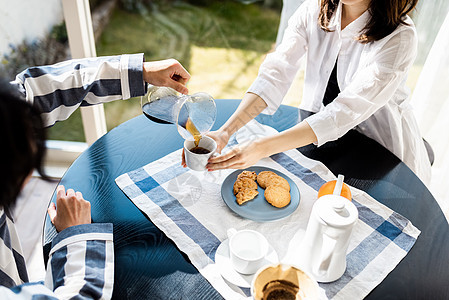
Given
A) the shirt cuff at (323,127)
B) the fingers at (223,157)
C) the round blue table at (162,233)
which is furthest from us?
the shirt cuff at (323,127)

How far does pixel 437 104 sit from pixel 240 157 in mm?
1345

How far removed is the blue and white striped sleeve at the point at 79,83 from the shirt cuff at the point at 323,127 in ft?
1.91

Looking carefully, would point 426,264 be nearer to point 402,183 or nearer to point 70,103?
point 402,183

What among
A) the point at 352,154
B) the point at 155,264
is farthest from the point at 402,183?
the point at 155,264

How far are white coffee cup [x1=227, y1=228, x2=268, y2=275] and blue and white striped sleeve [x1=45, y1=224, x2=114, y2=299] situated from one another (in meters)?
0.29

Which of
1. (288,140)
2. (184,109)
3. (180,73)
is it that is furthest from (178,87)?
(288,140)

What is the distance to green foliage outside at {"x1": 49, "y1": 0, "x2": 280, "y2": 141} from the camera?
322 cm

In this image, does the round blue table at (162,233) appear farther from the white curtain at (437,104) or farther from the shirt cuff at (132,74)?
the white curtain at (437,104)

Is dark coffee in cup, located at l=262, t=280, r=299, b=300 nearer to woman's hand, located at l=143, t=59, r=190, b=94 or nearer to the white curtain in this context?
woman's hand, located at l=143, t=59, r=190, b=94

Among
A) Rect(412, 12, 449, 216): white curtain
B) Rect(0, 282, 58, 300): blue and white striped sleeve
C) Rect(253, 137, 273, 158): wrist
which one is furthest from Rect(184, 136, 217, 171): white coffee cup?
Rect(412, 12, 449, 216): white curtain

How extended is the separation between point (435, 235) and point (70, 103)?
3.84ft

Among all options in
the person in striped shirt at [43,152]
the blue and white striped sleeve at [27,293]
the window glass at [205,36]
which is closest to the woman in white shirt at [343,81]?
the person in striped shirt at [43,152]

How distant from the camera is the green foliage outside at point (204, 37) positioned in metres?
3.22

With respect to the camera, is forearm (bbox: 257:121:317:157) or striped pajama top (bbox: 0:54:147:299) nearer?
striped pajama top (bbox: 0:54:147:299)
